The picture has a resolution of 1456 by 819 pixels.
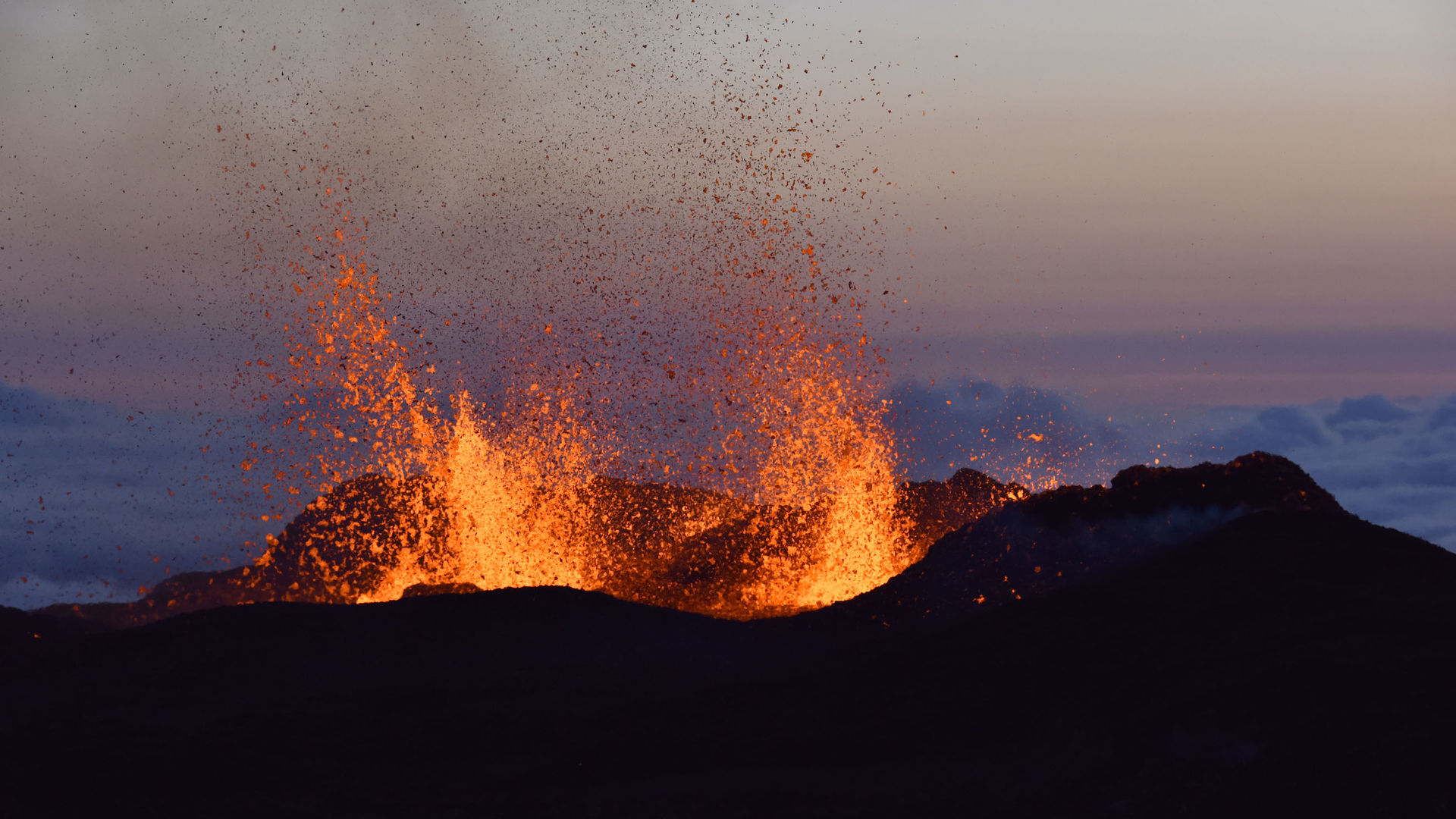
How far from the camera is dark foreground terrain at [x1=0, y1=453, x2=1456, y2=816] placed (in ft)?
51.1

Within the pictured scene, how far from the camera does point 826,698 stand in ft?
65.1

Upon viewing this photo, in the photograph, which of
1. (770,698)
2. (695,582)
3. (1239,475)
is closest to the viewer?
(770,698)

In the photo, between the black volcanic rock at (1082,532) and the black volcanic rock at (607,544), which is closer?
the black volcanic rock at (1082,532)

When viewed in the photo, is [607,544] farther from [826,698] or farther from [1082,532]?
[826,698]

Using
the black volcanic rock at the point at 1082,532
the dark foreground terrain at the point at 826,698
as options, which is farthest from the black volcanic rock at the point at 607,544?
the dark foreground terrain at the point at 826,698

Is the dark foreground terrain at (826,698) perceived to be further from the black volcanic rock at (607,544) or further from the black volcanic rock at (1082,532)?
the black volcanic rock at (607,544)

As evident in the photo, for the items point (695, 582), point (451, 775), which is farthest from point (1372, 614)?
point (695, 582)

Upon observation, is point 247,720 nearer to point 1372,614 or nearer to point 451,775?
point 451,775

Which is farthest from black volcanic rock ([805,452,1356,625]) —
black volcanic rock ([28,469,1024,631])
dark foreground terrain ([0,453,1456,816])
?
black volcanic rock ([28,469,1024,631])

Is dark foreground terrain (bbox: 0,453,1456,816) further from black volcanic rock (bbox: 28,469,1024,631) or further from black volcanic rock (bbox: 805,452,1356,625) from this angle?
black volcanic rock (bbox: 28,469,1024,631)

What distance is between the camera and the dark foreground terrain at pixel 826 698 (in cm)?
1559

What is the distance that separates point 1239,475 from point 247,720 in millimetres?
23613

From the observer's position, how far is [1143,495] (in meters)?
29.5

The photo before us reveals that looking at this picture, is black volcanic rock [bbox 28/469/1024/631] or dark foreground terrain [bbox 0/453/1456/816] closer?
dark foreground terrain [bbox 0/453/1456/816]
